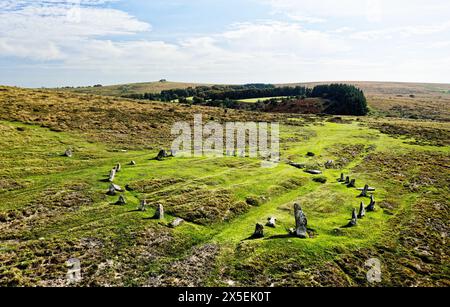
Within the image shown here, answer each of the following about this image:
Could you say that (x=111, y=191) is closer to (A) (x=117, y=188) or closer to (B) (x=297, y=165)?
(A) (x=117, y=188)

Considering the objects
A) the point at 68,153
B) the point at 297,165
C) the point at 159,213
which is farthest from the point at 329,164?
the point at 68,153

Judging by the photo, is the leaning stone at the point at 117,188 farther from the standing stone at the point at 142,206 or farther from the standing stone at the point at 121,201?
the standing stone at the point at 142,206

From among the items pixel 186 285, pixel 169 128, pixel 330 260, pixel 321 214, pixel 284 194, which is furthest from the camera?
pixel 169 128

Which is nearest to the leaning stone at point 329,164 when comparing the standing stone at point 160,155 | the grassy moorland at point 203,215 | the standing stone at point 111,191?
the grassy moorland at point 203,215

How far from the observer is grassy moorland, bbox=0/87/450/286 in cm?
2091

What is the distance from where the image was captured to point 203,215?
96.5 ft

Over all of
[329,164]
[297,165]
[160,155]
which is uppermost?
[160,155]

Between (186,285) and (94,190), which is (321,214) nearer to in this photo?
(186,285)

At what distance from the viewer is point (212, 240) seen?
25.1 m

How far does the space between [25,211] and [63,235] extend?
5.86 metres

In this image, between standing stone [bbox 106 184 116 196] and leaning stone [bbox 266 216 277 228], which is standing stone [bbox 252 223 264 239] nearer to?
leaning stone [bbox 266 216 277 228]

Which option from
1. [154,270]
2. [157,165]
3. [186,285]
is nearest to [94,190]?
[157,165]

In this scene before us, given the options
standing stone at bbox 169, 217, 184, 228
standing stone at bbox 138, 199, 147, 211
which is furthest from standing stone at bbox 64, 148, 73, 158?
standing stone at bbox 169, 217, 184, 228

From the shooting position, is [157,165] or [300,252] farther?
[157,165]
